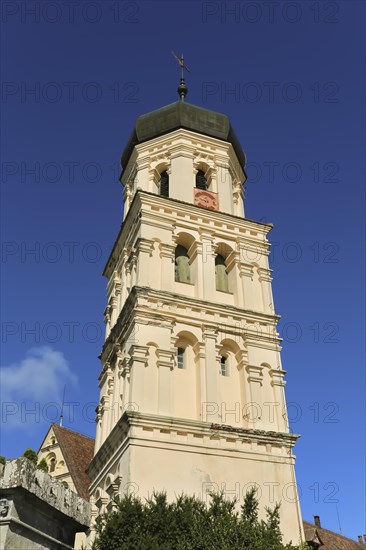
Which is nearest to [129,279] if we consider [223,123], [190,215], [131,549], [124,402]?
[190,215]

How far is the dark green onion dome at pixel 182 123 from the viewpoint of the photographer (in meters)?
31.6

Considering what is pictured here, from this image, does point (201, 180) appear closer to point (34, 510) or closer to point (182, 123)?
point (182, 123)

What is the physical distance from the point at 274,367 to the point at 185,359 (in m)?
3.79

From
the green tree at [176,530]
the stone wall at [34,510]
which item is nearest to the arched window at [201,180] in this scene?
the green tree at [176,530]

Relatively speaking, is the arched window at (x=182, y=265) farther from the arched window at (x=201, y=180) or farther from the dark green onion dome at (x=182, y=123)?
the dark green onion dome at (x=182, y=123)

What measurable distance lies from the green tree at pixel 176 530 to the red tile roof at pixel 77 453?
12.9m

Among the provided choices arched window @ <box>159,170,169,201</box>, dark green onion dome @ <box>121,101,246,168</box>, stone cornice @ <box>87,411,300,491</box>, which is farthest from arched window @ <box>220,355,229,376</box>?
dark green onion dome @ <box>121,101,246,168</box>

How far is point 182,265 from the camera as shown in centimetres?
2625

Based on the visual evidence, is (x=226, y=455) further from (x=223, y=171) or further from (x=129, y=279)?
(x=223, y=171)

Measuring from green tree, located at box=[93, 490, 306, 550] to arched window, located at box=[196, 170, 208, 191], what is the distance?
1861 centimetres

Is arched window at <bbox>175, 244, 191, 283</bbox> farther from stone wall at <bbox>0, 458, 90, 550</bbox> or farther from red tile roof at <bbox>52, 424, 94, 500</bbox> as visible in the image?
stone wall at <bbox>0, 458, 90, 550</bbox>

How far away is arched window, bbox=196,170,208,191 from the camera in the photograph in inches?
1193

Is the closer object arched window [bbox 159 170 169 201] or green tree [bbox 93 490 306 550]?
green tree [bbox 93 490 306 550]

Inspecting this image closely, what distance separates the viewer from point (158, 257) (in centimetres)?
2516
